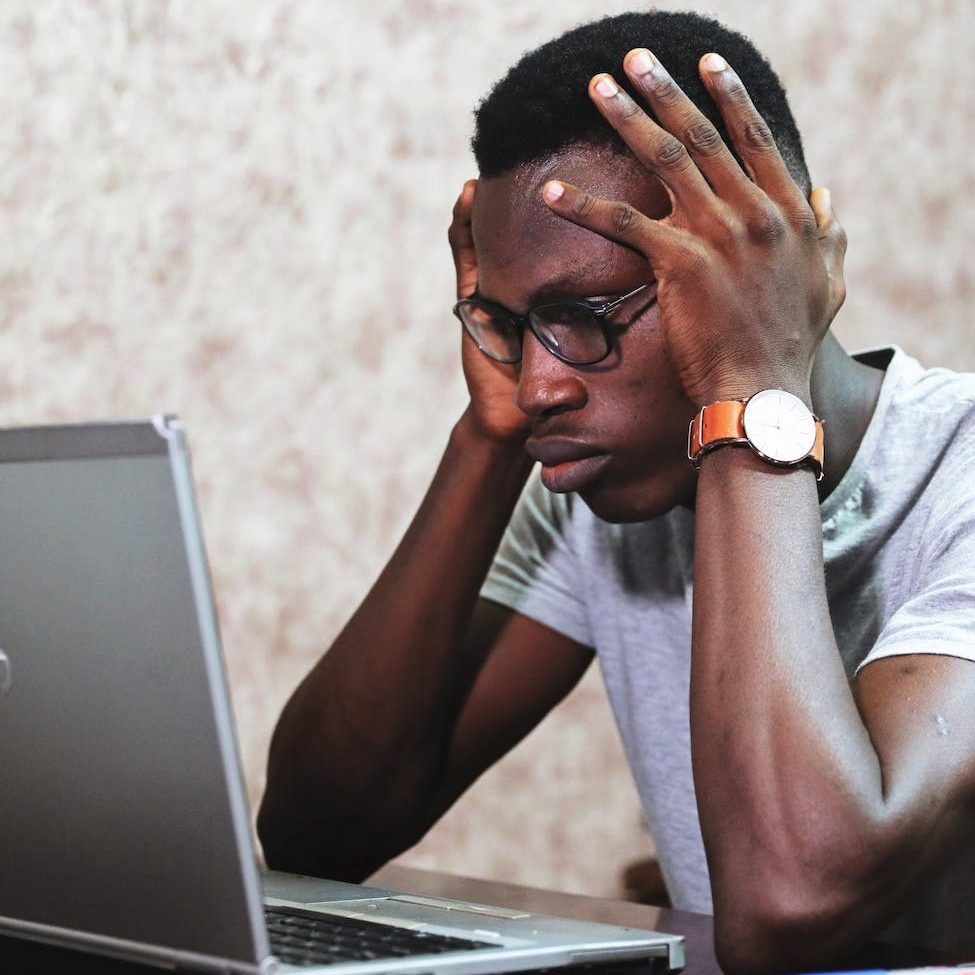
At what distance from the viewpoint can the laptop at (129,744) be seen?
625 mm

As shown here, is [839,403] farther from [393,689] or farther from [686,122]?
[393,689]

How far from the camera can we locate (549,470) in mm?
1146

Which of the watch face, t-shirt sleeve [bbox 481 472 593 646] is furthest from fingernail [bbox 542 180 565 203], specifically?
t-shirt sleeve [bbox 481 472 593 646]

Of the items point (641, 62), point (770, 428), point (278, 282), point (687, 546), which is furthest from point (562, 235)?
point (278, 282)

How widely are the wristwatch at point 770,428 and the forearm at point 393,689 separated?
378 millimetres

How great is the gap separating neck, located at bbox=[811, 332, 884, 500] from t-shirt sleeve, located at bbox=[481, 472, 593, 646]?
0.31m

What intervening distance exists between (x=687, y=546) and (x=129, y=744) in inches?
30.4

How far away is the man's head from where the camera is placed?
43.1 inches

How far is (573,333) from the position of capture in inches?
43.9

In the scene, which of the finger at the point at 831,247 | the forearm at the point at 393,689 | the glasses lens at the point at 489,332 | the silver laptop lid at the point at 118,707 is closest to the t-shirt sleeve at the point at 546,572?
the forearm at the point at 393,689

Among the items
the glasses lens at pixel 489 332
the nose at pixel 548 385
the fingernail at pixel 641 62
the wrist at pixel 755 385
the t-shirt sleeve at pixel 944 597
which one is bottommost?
the t-shirt sleeve at pixel 944 597

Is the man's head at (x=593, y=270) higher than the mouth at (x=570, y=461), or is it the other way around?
the man's head at (x=593, y=270)

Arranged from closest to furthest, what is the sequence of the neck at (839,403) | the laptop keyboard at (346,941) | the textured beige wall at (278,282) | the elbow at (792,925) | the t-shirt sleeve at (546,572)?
the laptop keyboard at (346,941), the elbow at (792,925), the neck at (839,403), the t-shirt sleeve at (546,572), the textured beige wall at (278,282)

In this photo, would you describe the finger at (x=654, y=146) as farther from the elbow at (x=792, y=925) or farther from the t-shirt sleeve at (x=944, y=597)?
the elbow at (x=792, y=925)
